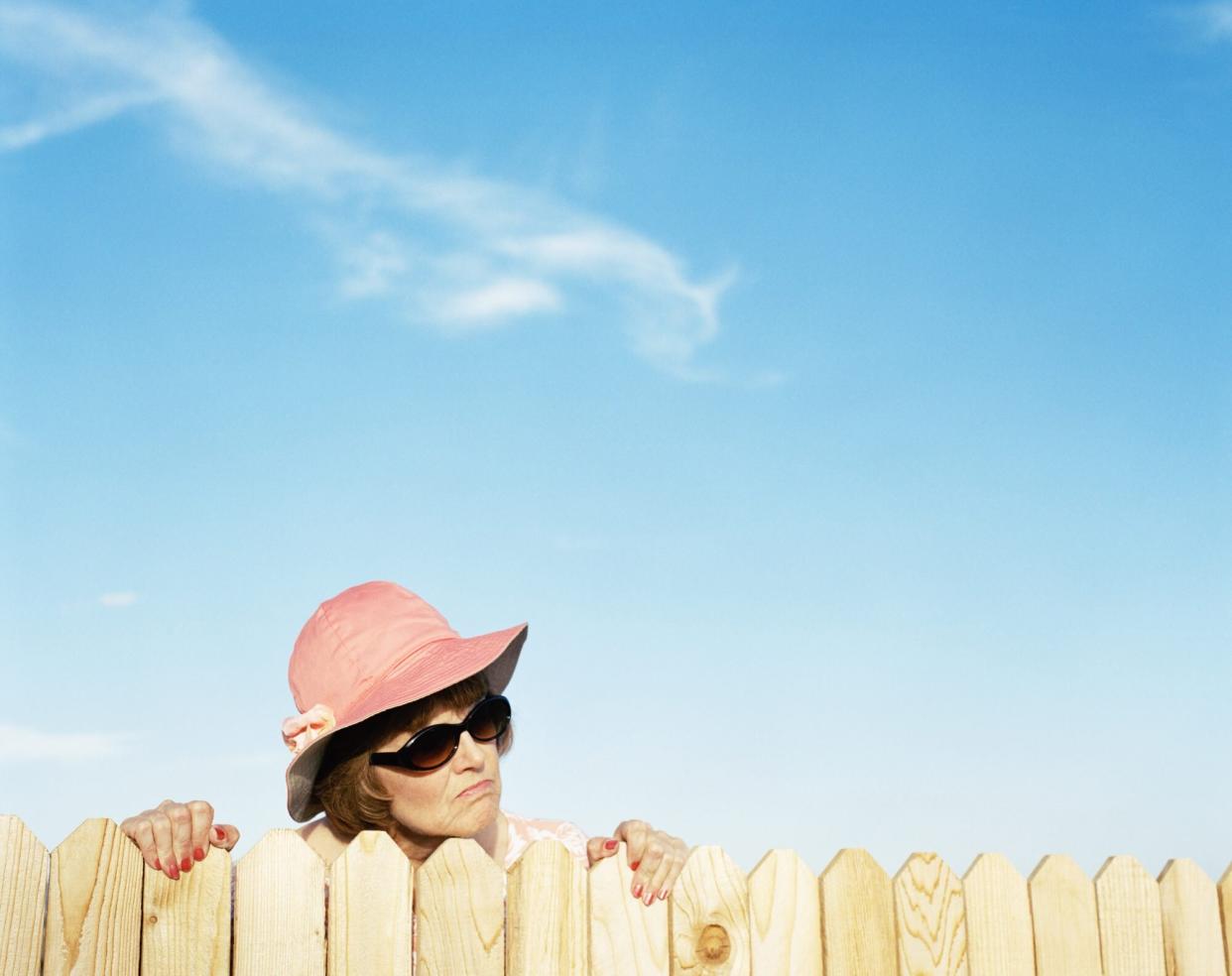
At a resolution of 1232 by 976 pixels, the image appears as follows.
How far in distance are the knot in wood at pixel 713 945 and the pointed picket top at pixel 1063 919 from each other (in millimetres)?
1085

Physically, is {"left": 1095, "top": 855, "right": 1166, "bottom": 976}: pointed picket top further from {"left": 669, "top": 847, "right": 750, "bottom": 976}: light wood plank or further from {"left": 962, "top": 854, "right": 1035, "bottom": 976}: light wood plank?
{"left": 669, "top": 847, "right": 750, "bottom": 976}: light wood plank

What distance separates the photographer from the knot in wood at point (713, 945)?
12.7 ft

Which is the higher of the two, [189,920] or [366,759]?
[366,759]

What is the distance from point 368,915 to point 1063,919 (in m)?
2.25

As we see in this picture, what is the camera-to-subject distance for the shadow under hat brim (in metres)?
4.13

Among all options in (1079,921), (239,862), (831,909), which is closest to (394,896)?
(239,862)

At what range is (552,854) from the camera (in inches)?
148

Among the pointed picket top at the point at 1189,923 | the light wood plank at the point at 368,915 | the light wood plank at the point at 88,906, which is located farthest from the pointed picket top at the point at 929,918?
the light wood plank at the point at 88,906

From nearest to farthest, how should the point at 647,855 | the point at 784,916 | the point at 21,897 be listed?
the point at 21,897
the point at 647,855
the point at 784,916

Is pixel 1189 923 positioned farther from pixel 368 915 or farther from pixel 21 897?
pixel 21 897

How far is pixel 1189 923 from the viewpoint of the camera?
460cm

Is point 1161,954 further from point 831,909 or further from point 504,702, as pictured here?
point 504,702

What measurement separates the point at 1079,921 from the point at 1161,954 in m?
0.39

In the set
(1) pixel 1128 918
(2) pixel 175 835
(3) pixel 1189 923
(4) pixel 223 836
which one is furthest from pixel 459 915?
(3) pixel 1189 923
